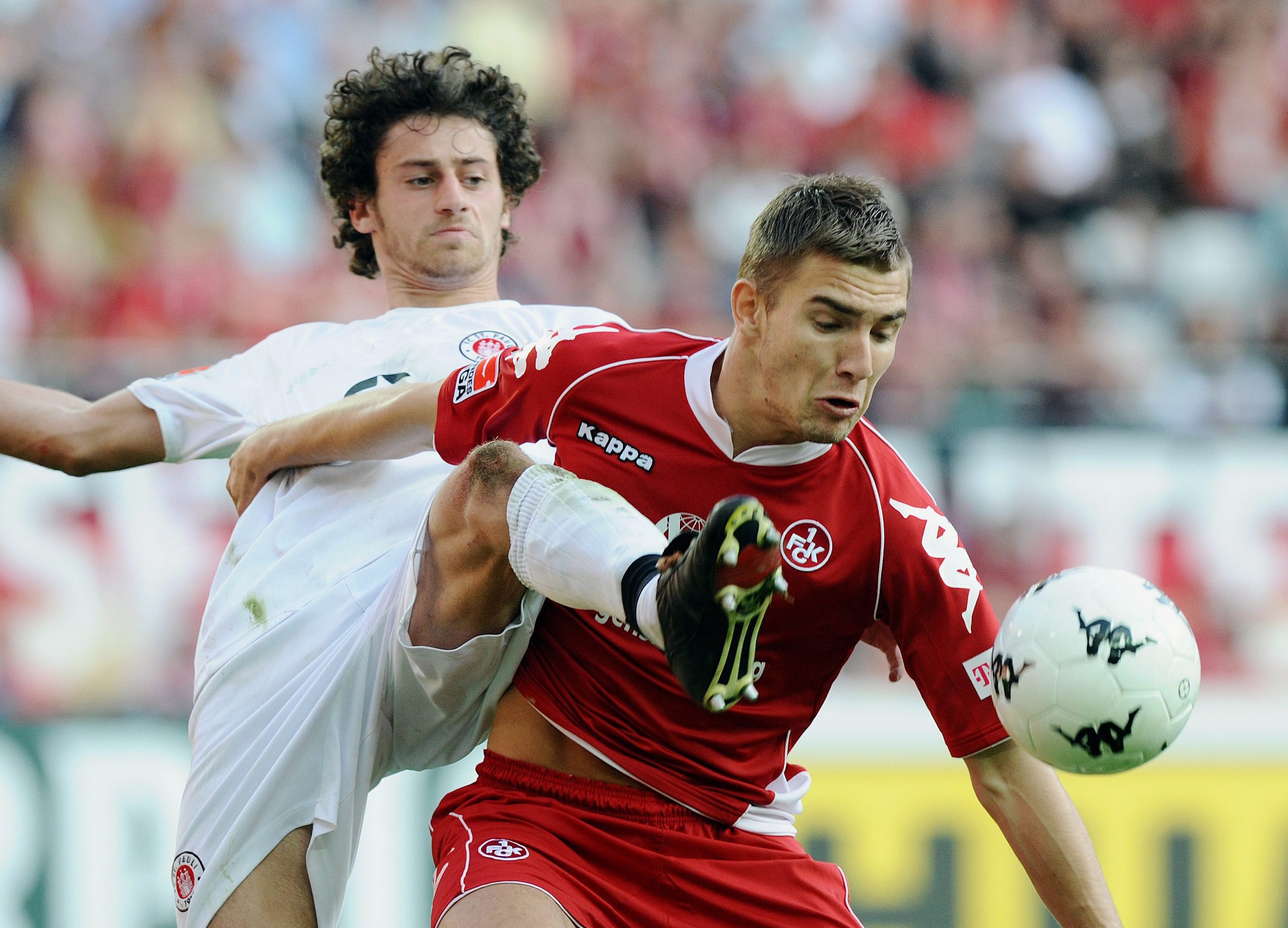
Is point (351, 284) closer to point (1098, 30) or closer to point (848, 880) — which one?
point (848, 880)

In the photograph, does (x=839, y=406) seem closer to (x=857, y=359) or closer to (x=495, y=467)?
(x=857, y=359)

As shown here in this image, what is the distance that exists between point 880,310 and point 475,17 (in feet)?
25.1

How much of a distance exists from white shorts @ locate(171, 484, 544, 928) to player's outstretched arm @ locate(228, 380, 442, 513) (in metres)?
0.24

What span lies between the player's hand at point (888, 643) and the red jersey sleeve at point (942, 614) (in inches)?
5.4

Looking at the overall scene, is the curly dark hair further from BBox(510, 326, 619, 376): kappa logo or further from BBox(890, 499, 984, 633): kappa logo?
BBox(890, 499, 984, 633): kappa logo

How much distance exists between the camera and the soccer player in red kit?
386 cm

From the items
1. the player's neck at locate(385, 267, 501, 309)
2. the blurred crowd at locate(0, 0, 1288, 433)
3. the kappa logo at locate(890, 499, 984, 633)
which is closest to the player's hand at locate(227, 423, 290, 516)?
the player's neck at locate(385, 267, 501, 309)

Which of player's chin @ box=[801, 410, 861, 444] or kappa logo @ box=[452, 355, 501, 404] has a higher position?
kappa logo @ box=[452, 355, 501, 404]

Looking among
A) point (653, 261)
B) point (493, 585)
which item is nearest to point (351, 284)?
point (653, 261)

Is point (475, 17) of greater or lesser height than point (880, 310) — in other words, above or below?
above

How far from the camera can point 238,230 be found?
31.9 ft

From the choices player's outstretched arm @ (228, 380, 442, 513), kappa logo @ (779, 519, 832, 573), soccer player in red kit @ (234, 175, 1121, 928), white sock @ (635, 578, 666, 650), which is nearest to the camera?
white sock @ (635, 578, 666, 650)

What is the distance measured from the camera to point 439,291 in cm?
523

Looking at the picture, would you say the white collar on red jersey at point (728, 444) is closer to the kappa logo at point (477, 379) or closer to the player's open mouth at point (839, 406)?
the player's open mouth at point (839, 406)
